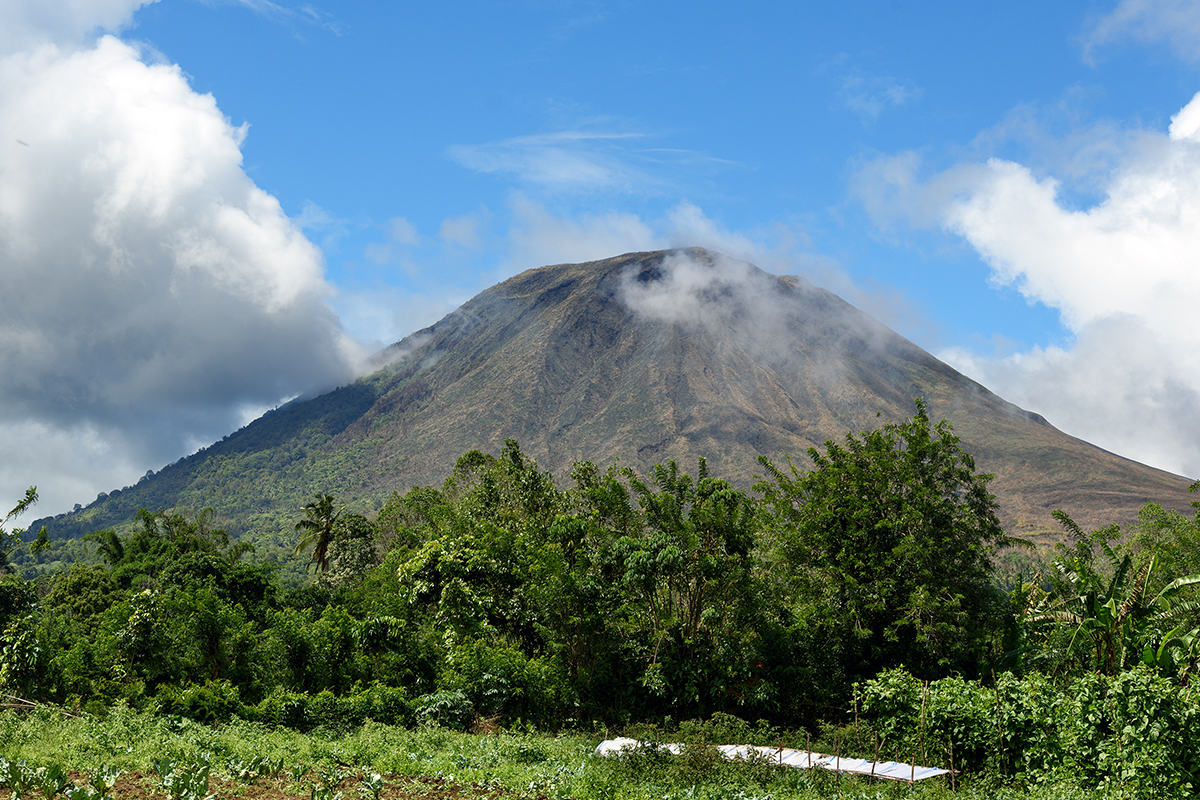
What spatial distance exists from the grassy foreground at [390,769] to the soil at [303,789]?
0.02 meters

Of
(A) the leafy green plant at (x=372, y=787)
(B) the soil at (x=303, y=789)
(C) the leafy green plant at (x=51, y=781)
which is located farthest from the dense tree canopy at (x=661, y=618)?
(A) the leafy green plant at (x=372, y=787)

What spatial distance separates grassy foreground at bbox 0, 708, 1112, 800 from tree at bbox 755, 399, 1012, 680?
9.44m

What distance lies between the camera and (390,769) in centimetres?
1003

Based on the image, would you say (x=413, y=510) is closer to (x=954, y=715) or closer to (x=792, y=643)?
(x=792, y=643)

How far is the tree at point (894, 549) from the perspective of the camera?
21703mm

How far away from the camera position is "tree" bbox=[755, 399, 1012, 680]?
854 inches

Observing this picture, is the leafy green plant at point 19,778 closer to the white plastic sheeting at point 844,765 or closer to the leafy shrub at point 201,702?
the white plastic sheeting at point 844,765

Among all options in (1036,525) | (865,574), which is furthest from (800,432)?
(865,574)

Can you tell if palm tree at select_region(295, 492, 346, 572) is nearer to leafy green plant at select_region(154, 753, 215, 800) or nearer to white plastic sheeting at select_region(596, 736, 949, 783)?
white plastic sheeting at select_region(596, 736, 949, 783)

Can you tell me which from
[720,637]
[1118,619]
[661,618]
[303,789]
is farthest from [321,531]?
[1118,619]

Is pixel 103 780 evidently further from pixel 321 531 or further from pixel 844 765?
pixel 321 531

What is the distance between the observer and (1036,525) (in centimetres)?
14662

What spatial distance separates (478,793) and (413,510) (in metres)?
30.8

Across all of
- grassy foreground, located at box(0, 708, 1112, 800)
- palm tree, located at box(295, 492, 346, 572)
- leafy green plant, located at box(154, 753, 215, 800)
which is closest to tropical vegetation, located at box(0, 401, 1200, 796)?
grassy foreground, located at box(0, 708, 1112, 800)
